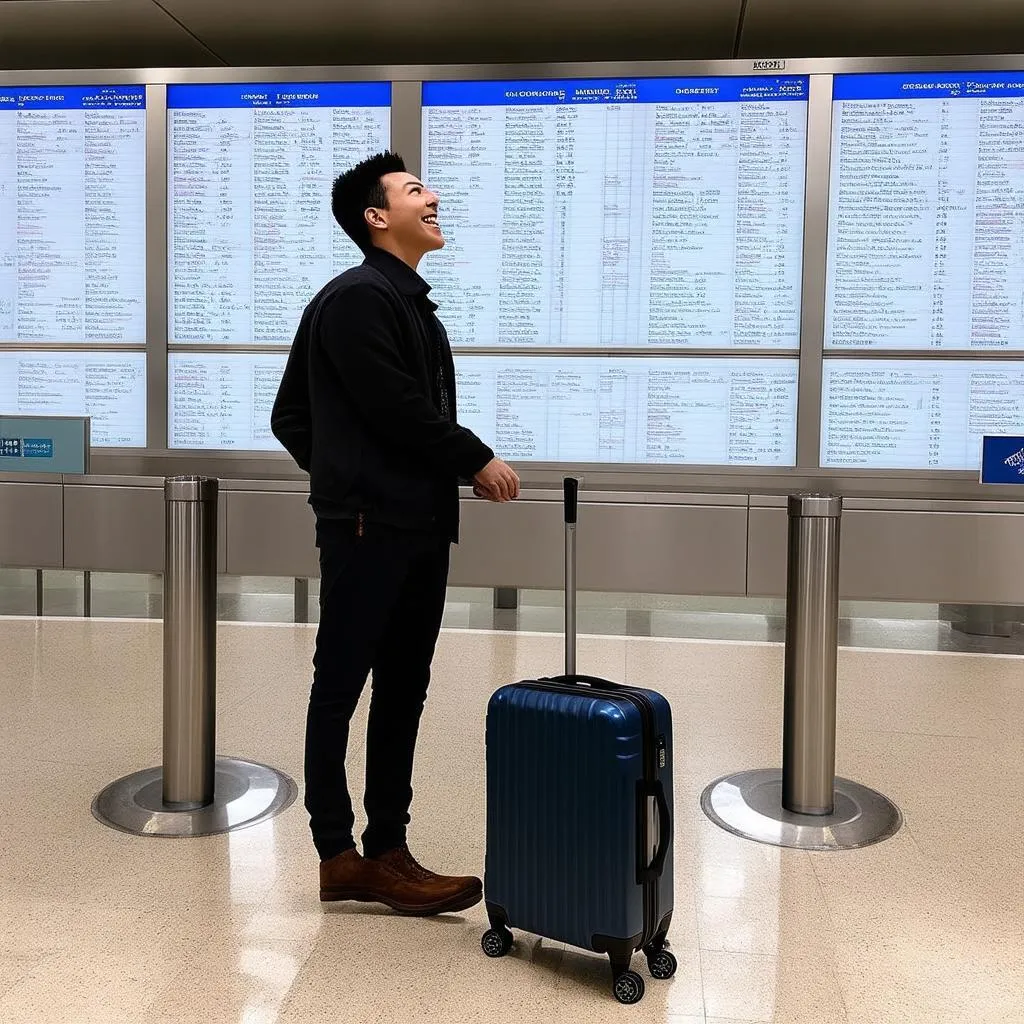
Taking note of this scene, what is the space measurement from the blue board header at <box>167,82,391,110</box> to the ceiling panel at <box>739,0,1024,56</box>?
1768 mm

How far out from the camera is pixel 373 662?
2336 millimetres

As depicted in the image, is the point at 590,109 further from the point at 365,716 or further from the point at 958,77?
the point at 365,716

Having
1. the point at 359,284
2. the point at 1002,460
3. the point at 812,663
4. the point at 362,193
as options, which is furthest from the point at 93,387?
the point at 1002,460

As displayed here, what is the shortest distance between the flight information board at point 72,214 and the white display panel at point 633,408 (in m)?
1.73

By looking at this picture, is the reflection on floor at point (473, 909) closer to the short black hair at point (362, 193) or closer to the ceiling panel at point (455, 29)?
the short black hair at point (362, 193)

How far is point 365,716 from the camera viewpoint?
3.76m

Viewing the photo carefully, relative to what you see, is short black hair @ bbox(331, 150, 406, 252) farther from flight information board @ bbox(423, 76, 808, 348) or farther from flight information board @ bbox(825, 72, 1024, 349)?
flight information board @ bbox(825, 72, 1024, 349)

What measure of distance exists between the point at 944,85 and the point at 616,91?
4.62ft

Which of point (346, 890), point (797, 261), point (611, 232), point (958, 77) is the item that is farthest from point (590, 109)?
point (346, 890)

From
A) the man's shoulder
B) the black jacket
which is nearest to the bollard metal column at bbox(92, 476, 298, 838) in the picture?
the black jacket

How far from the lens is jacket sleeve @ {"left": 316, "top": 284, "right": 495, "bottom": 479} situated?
6.95 ft

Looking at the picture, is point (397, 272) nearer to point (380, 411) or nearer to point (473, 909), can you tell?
point (380, 411)

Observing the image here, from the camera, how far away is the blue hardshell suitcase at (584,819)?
1.90 m

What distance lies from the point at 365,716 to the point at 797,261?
2.74 metres
